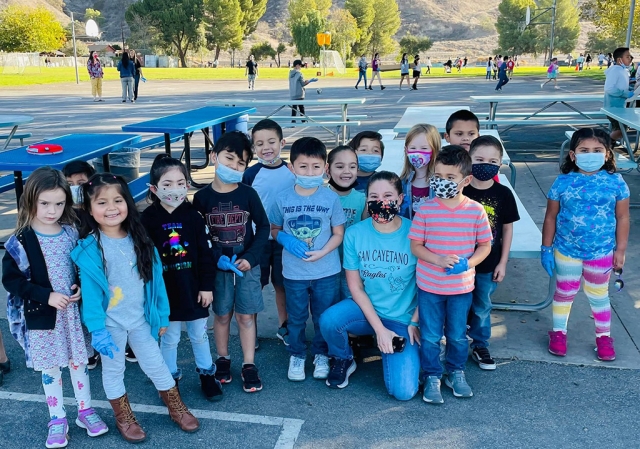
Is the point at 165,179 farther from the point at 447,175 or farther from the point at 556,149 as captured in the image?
the point at 556,149

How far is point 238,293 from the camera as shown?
12.0 ft

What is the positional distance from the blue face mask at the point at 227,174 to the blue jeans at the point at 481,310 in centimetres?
160

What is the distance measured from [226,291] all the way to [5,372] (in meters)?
1.59

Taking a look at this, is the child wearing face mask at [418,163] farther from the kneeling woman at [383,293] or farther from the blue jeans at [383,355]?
the blue jeans at [383,355]

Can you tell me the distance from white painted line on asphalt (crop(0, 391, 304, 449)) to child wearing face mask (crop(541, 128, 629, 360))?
1.85 meters

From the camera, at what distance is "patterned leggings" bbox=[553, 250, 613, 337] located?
Result: 153 inches

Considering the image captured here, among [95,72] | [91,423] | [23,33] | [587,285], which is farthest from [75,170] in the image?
[23,33]

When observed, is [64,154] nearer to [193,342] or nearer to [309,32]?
[193,342]

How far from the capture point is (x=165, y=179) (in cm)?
327

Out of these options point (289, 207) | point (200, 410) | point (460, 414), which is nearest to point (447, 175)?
point (289, 207)

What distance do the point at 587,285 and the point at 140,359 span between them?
2823 mm

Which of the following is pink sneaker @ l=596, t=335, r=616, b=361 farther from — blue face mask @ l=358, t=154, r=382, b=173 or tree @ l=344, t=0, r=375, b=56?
tree @ l=344, t=0, r=375, b=56

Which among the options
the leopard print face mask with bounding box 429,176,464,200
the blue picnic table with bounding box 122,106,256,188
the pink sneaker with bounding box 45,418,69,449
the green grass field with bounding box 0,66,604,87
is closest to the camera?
the pink sneaker with bounding box 45,418,69,449

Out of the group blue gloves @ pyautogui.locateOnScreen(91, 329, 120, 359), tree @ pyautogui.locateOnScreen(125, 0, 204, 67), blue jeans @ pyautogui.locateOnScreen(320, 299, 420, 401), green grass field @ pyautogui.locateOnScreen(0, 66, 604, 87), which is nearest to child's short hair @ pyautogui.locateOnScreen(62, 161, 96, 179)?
blue gloves @ pyautogui.locateOnScreen(91, 329, 120, 359)
